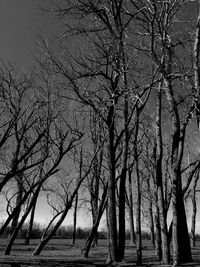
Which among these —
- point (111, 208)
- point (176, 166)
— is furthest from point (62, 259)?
point (176, 166)

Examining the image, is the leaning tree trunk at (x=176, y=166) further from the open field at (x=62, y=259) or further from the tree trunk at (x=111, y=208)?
the tree trunk at (x=111, y=208)

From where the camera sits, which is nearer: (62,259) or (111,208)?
(111,208)

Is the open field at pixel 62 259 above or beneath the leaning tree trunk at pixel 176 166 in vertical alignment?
beneath

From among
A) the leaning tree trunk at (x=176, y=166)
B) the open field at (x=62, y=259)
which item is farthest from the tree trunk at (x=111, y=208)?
the leaning tree trunk at (x=176, y=166)

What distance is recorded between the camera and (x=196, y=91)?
607cm

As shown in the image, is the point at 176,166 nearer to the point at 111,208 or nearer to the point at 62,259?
the point at 111,208

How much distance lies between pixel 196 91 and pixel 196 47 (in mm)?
2618

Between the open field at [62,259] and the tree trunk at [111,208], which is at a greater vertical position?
the tree trunk at [111,208]

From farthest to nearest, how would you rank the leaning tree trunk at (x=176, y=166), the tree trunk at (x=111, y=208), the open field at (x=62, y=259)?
the tree trunk at (x=111, y=208) → the open field at (x=62, y=259) → the leaning tree trunk at (x=176, y=166)

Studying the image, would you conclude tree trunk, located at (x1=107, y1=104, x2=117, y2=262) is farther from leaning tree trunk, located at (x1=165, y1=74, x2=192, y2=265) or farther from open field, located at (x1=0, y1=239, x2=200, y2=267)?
leaning tree trunk, located at (x1=165, y1=74, x2=192, y2=265)

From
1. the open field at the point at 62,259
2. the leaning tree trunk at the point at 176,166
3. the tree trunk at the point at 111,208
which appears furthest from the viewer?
the tree trunk at the point at 111,208

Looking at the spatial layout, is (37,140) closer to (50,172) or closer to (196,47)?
(50,172)

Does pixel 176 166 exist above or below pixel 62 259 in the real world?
above

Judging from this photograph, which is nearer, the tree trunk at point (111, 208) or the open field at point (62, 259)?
the open field at point (62, 259)
